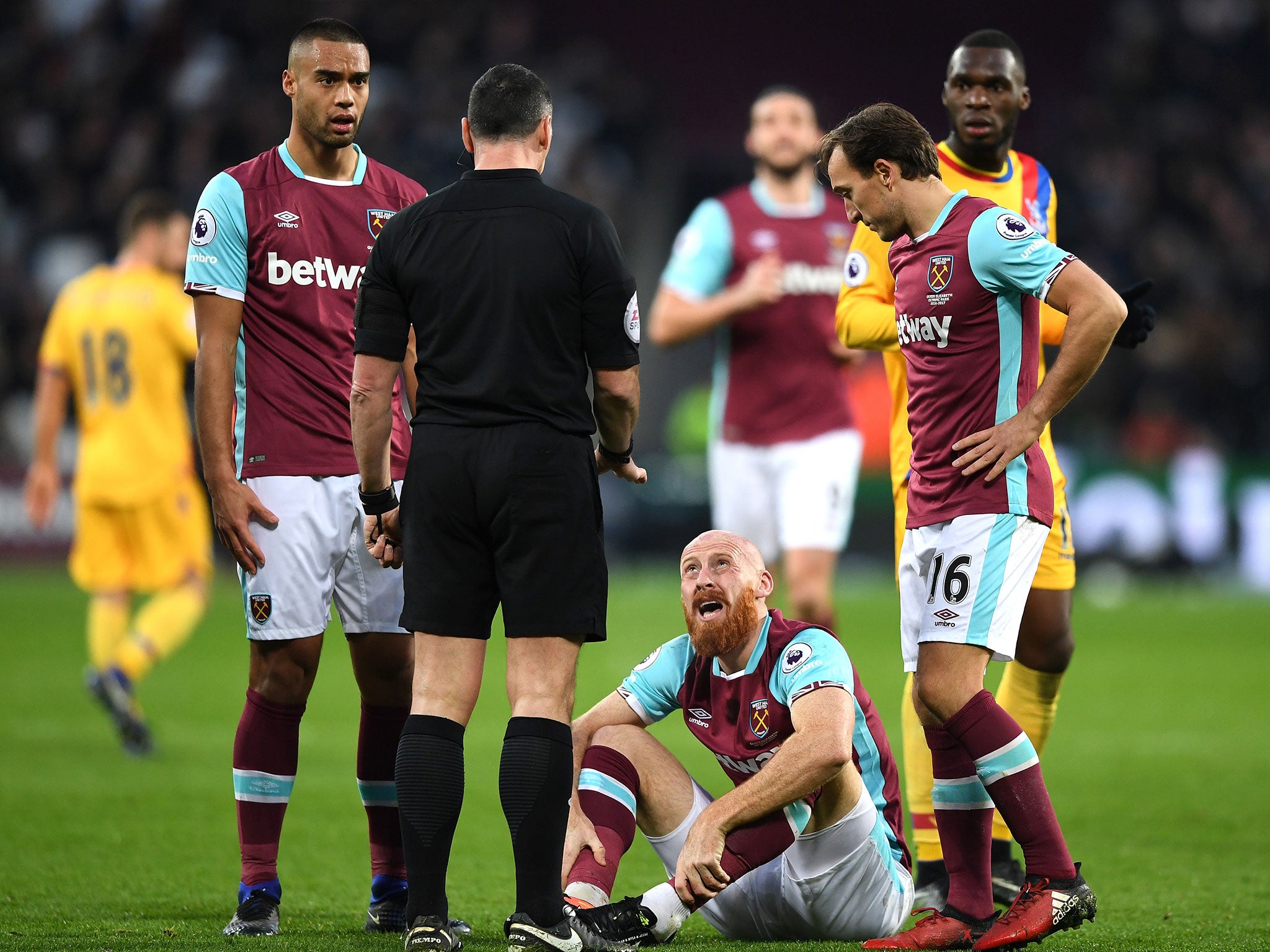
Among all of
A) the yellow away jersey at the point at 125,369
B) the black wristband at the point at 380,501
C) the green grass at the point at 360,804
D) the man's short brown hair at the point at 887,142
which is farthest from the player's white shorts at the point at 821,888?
the yellow away jersey at the point at 125,369

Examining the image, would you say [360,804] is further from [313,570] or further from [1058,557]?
[1058,557]

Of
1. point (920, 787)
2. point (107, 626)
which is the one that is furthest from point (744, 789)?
point (107, 626)

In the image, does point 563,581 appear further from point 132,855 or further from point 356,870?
point 132,855

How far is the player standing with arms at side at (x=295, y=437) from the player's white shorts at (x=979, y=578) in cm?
146

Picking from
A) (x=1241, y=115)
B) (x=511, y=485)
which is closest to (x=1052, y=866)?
(x=511, y=485)

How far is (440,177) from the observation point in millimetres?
17531

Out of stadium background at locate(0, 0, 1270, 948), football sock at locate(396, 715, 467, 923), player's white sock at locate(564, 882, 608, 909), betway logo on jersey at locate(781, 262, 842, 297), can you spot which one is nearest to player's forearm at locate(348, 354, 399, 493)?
football sock at locate(396, 715, 467, 923)

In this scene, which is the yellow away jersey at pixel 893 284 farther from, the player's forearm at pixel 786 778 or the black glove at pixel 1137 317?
the player's forearm at pixel 786 778

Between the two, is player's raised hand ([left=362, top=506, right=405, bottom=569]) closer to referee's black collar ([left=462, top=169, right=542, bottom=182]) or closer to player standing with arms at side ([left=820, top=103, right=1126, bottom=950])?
referee's black collar ([left=462, top=169, right=542, bottom=182])

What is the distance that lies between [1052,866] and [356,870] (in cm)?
238

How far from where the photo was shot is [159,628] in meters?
7.95

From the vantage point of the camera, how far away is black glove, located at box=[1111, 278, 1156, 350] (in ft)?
15.0

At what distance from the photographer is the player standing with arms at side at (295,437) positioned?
4176 millimetres

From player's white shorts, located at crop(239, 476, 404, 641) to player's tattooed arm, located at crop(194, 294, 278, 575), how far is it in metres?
0.05
